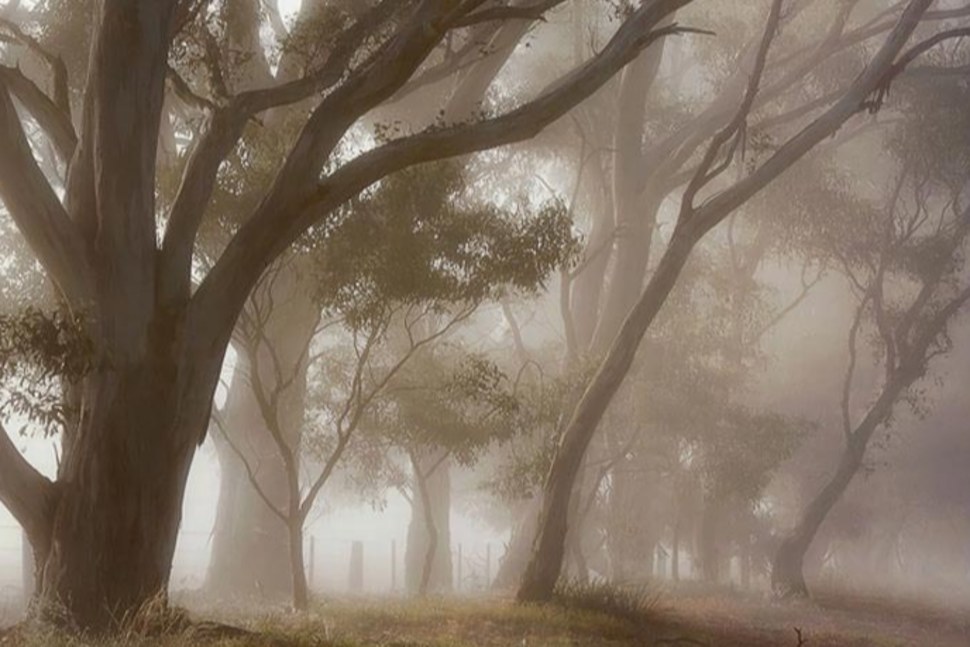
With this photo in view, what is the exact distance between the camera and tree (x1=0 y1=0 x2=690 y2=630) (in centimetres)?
889

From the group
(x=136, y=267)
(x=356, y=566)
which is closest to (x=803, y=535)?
(x=356, y=566)

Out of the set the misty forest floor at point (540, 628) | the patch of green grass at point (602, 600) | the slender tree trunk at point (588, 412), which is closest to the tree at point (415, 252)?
the slender tree trunk at point (588, 412)

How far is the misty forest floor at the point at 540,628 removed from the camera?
30.4 ft

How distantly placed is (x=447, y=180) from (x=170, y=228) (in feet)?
15.6

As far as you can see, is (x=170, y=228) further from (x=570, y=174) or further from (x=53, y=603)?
(x=570, y=174)

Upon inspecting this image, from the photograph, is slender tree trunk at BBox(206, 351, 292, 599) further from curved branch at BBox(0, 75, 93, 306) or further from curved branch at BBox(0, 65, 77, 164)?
curved branch at BBox(0, 75, 93, 306)

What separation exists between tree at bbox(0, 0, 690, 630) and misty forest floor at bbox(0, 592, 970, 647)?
0.92 metres

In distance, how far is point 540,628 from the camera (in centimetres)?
1242

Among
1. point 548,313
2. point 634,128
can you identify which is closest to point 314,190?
point 634,128

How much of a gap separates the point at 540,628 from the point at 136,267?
624cm

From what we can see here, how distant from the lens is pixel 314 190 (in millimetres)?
9547

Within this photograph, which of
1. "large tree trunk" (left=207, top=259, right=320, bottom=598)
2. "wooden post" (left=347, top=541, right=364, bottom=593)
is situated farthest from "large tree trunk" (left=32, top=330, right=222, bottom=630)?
"wooden post" (left=347, top=541, right=364, bottom=593)

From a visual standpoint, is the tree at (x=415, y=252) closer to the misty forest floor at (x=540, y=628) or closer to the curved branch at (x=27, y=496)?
the misty forest floor at (x=540, y=628)

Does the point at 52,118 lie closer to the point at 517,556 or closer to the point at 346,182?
the point at 346,182
